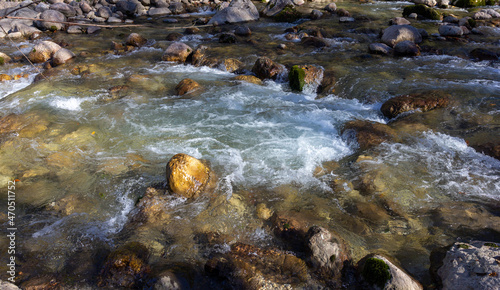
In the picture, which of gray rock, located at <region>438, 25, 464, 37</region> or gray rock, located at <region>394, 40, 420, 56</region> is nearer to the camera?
gray rock, located at <region>394, 40, 420, 56</region>

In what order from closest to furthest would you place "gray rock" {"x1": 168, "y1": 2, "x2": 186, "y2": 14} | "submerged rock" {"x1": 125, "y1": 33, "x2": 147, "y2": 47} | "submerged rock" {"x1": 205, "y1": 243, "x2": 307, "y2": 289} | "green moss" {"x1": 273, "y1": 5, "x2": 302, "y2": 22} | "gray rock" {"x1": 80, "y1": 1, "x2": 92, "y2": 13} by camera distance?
"submerged rock" {"x1": 205, "y1": 243, "x2": 307, "y2": 289} → "submerged rock" {"x1": 125, "y1": 33, "x2": 147, "y2": 47} → "green moss" {"x1": 273, "y1": 5, "x2": 302, "y2": 22} → "gray rock" {"x1": 80, "y1": 1, "x2": 92, "y2": 13} → "gray rock" {"x1": 168, "y1": 2, "x2": 186, "y2": 14}

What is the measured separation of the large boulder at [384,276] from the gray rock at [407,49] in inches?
385

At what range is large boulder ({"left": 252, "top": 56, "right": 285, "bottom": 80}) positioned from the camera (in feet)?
32.7

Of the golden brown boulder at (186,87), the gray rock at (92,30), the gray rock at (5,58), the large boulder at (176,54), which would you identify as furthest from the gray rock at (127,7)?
the golden brown boulder at (186,87)

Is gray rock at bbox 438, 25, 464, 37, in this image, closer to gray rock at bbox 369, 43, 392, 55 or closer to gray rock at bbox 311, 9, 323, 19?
gray rock at bbox 369, 43, 392, 55

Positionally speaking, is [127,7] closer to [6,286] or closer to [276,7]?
[276,7]

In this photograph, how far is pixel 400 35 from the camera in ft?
39.3

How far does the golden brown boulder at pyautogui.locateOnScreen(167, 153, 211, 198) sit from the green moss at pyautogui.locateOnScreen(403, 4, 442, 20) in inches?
651

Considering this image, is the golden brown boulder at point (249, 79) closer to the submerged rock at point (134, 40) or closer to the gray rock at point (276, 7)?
the submerged rock at point (134, 40)

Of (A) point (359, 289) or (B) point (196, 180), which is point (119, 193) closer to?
(B) point (196, 180)

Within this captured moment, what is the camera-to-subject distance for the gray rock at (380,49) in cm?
1134

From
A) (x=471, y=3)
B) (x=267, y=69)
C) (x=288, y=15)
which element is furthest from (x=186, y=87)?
(x=471, y=3)

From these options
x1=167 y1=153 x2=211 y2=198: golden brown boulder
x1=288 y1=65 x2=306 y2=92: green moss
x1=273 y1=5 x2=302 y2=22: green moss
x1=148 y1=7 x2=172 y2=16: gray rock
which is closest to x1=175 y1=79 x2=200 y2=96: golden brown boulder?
x1=288 y1=65 x2=306 y2=92: green moss

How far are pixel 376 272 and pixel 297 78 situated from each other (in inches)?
266
